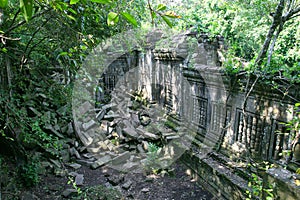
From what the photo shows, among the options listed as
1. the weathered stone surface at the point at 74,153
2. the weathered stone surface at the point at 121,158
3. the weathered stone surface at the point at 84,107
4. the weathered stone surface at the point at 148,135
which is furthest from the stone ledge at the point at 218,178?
the weathered stone surface at the point at 84,107

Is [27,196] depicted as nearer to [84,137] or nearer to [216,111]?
[84,137]

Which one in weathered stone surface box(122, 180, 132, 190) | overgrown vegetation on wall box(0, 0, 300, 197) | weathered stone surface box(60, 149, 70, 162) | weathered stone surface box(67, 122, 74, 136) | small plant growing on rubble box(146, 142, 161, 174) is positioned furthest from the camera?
weathered stone surface box(67, 122, 74, 136)

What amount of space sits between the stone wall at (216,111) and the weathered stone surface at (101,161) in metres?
1.84

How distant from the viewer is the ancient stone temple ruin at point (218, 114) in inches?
125

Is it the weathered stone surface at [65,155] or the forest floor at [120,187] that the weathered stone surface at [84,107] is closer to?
the weathered stone surface at [65,155]

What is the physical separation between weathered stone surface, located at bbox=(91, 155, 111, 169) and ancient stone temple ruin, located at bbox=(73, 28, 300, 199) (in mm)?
734

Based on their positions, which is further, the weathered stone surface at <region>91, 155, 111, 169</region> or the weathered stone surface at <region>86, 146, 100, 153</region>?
the weathered stone surface at <region>86, 146, 100, 153</region>

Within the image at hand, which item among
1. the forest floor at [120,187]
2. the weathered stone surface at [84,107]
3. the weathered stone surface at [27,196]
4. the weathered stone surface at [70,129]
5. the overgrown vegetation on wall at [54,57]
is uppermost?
the overgrown vegetation on wall at [54,57]

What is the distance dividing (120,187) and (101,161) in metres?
1.04

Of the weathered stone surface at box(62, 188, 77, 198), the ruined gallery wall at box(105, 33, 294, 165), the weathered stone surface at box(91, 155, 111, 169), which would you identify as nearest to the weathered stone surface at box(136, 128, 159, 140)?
the ruined gallery wall at box(105, 33, 294, 165)

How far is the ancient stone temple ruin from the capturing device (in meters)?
3.17

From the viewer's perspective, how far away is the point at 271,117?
3258 millimetres

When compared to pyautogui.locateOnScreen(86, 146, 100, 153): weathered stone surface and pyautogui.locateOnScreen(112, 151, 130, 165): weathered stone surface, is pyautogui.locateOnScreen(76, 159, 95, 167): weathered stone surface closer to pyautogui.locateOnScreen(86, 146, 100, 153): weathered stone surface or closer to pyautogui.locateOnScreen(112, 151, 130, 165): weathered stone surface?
pyautogui.locateOnScreen(86, 146, 100, 153): weathered stone surface

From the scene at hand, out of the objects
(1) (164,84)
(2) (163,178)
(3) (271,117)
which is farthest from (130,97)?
(3) (271,117)
